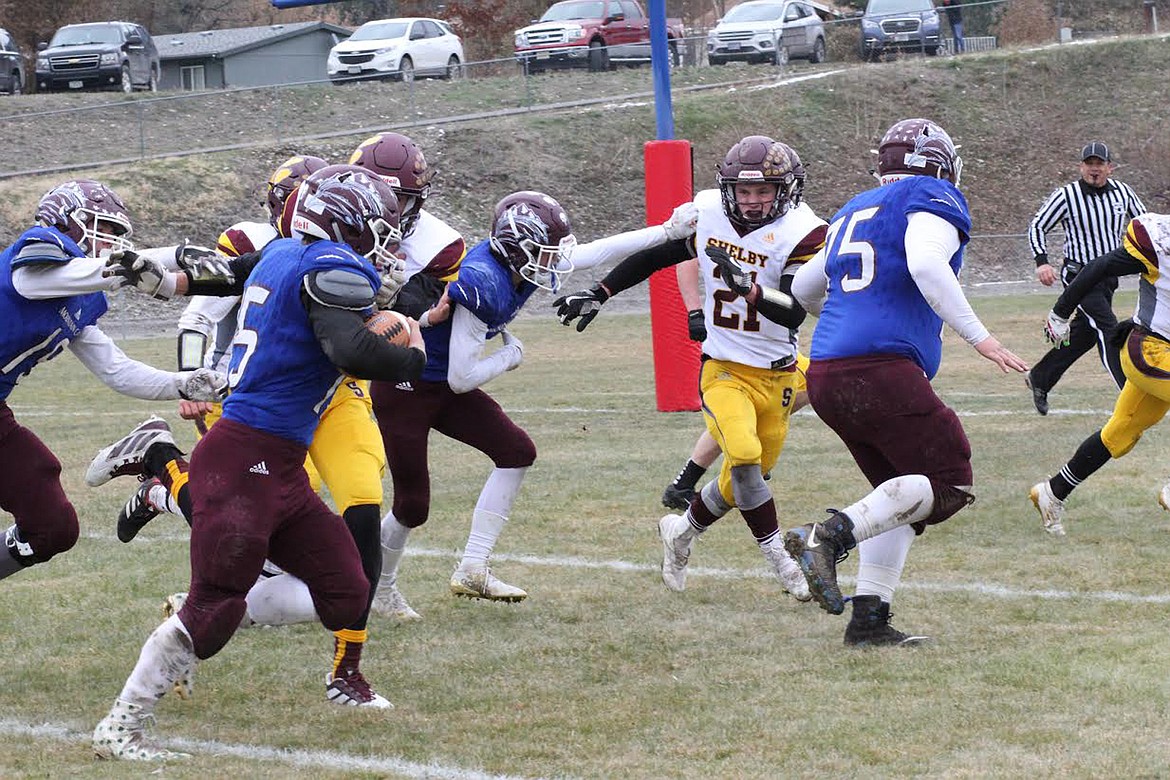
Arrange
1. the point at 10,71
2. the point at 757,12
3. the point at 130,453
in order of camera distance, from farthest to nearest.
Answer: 1. the point at 757,12
2. the point at 10,71
3. the point at 130,453

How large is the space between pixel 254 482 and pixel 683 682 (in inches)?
60.2

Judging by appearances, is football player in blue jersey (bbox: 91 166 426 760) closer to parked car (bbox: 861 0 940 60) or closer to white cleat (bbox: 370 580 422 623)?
white cleat (bbox: 370 580 422 623)

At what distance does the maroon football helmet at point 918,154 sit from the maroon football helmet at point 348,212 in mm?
1839

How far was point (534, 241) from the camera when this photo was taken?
5.87 metres

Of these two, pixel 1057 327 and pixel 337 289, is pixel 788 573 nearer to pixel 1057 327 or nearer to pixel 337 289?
pixel 1057 327

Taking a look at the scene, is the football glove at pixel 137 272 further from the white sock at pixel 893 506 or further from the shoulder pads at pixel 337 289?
the white sock at pixel 893 506

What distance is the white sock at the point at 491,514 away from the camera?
6301 mm

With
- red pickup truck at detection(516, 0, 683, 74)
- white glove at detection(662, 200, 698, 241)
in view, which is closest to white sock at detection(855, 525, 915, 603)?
white glove at detection(662, 200, 698, 241)

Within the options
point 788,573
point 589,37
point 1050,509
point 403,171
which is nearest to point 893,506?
point 788,573

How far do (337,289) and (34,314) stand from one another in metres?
1.38

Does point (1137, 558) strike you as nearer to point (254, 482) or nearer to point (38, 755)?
point (254, 482)

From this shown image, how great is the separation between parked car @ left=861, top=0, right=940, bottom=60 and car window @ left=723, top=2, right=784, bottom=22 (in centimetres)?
167

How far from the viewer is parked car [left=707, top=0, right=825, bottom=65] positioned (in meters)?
30.8

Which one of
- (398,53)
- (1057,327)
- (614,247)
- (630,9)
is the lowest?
(1057,327)
